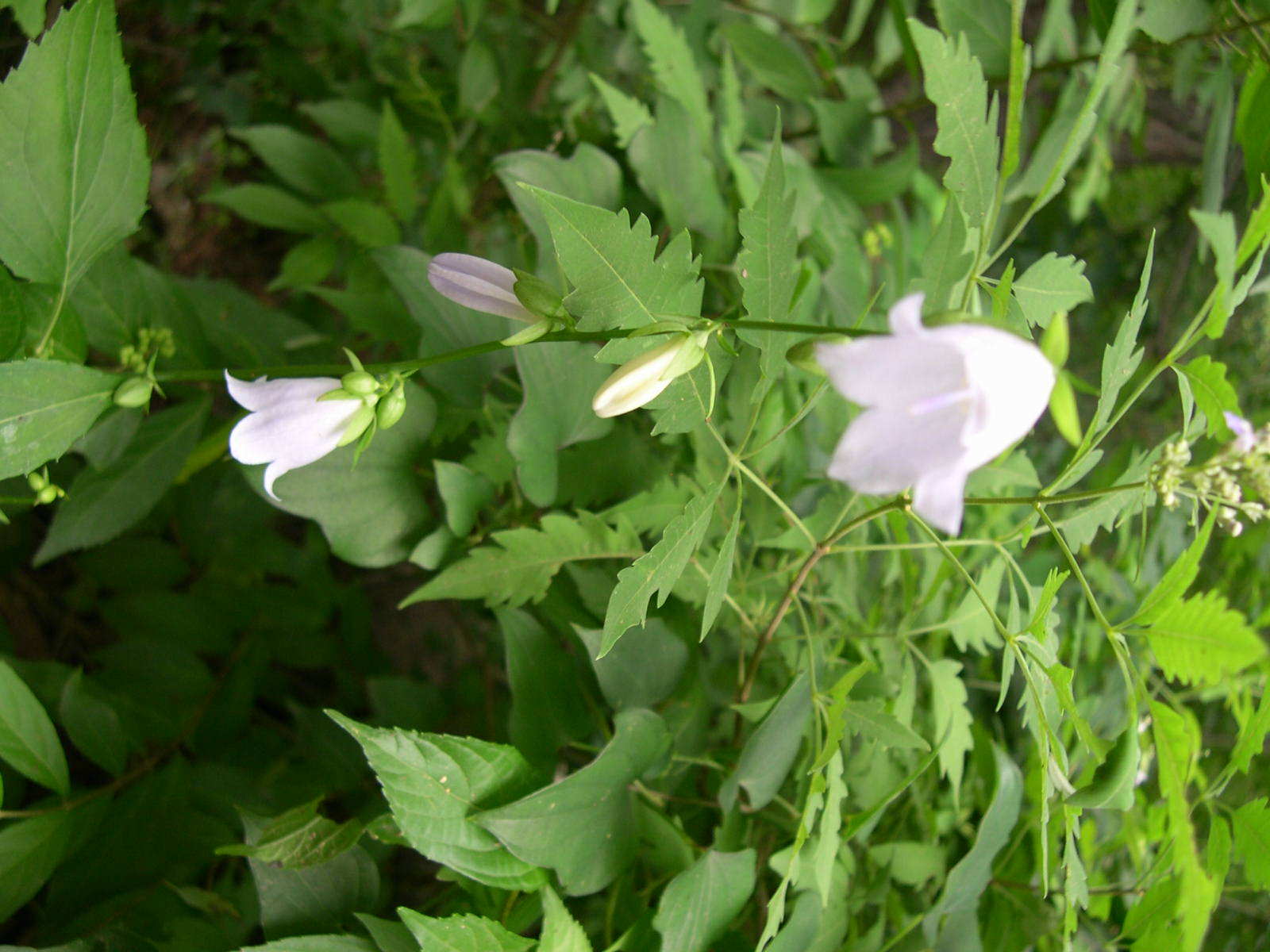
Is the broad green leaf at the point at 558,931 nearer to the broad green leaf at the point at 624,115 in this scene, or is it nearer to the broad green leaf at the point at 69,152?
the broad green leaf at the point at 69,152

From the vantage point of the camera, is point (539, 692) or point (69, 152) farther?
point (539, 692)

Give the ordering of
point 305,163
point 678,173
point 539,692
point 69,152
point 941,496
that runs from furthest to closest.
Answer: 1. point 305,163
2. point 678,173
3. point 539,692
4. point 69,152
5. point 941,496

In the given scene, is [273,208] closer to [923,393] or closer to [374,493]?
[374,493]

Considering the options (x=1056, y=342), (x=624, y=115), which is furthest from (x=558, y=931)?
(x=624, y=115)

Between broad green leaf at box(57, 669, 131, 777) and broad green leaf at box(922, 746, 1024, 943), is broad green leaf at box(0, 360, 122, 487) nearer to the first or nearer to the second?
broad green leaf at box(57, 669, 131, 777)

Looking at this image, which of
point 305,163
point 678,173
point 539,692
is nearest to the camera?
point 539,692

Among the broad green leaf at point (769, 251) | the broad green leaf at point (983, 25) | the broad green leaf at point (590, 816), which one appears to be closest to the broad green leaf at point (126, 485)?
the broad green leaf at point (590, 816)
